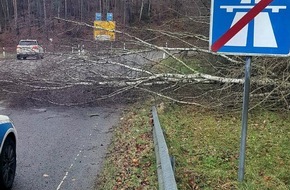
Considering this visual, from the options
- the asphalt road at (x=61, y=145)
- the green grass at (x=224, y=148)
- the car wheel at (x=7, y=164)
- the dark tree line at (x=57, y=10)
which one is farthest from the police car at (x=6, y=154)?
the dark tree line at (x=57, y=10)

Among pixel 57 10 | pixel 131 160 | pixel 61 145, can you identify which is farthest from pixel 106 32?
pixel 57 10

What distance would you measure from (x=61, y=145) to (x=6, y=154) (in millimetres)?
2573

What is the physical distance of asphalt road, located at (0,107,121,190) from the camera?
6.03m

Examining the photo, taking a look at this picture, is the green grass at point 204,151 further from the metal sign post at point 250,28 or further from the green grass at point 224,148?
the metal sign post at point 250,28

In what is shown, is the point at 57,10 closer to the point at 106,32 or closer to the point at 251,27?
the point at 106,32

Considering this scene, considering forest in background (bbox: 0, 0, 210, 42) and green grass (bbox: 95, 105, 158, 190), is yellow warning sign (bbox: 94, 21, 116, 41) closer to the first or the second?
green grass (bbox: 95, 105, 158, 190)

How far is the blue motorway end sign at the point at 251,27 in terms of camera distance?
337cm

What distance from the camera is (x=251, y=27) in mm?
3430

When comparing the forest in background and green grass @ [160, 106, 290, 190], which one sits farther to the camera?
the forest in background

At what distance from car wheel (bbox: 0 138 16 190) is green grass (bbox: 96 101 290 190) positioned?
1356mm

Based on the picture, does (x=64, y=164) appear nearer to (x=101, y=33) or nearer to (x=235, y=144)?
(x=235, y=144)

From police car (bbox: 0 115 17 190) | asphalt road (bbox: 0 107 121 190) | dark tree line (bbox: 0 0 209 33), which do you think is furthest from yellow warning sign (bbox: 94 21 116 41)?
dark tree line (bbox: 0 0 209 33)

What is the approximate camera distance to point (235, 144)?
686cm

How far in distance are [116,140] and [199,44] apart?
176 inches
